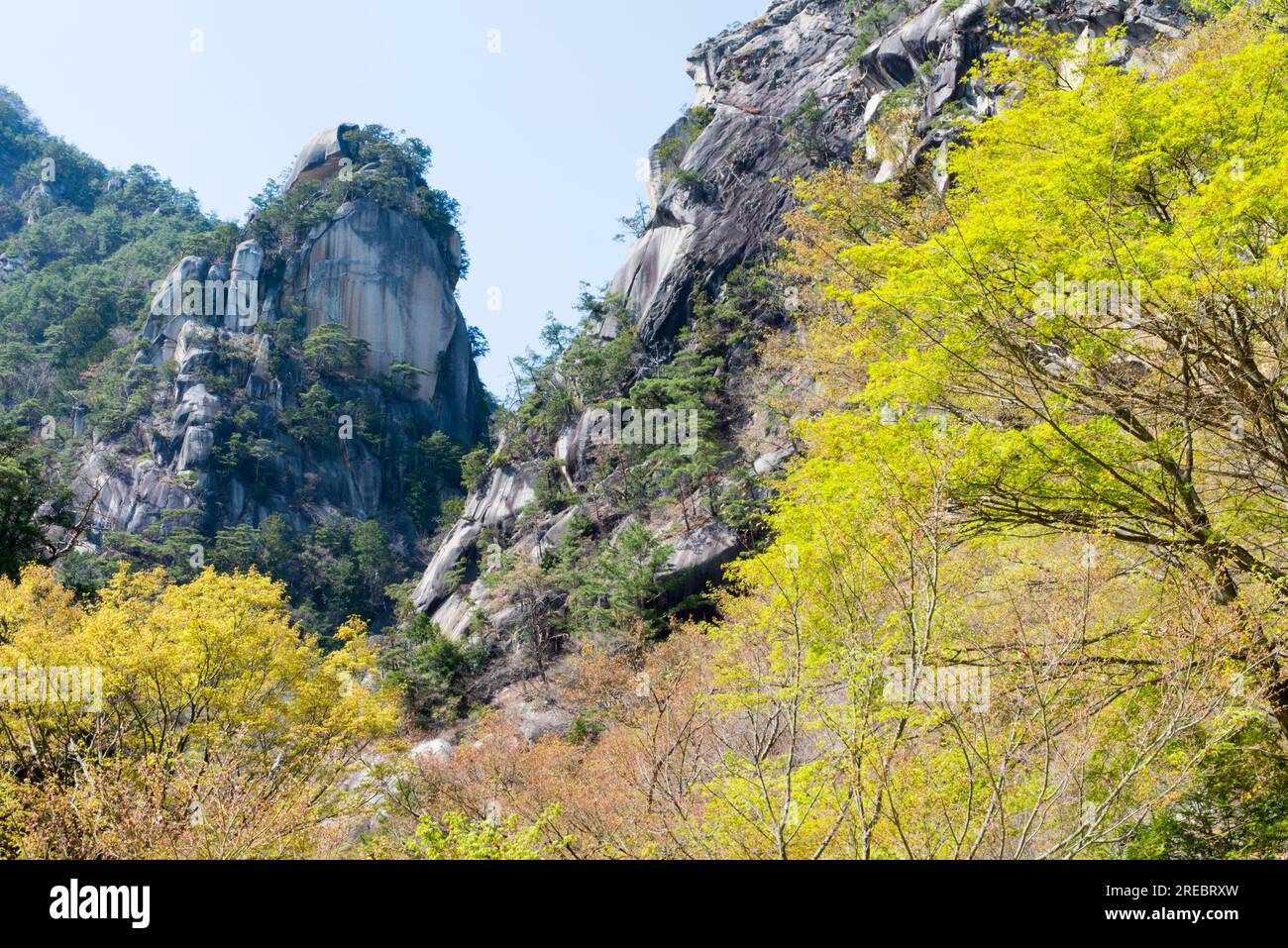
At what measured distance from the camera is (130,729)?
587 inches

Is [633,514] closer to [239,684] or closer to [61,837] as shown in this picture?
[239,684]

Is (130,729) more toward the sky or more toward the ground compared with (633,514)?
more toward the ground

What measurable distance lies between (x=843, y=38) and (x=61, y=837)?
45559 mm

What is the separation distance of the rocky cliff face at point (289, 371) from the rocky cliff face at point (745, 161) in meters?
17.4

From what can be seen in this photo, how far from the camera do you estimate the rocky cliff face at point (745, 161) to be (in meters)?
29.4

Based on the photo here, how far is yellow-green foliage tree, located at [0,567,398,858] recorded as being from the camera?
9.34 meters

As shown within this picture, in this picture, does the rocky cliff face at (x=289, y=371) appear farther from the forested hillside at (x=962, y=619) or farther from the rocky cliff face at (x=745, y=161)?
the forested hillside at (x=962, y=619)

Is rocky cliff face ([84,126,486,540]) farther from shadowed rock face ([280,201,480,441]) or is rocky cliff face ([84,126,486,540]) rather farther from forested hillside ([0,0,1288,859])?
forested hillside ([0,0,1288,859])

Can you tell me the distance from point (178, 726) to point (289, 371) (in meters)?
45.1

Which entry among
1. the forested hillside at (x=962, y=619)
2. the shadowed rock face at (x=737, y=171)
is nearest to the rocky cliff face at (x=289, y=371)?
the shadowed rock face at (x=737, y=171)

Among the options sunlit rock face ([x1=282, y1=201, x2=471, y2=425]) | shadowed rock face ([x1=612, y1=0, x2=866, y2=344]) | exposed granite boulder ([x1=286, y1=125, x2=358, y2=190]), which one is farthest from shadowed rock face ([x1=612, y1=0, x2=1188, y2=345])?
exposed granite boulder ([x1=286, y1=125, x2=358, y2=190])

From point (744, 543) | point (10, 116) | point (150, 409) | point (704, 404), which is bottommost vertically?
point (744, 543)
